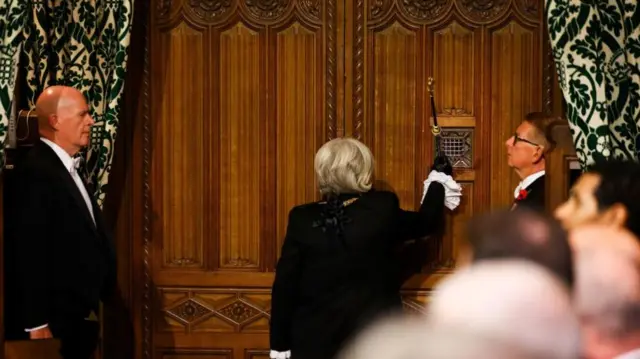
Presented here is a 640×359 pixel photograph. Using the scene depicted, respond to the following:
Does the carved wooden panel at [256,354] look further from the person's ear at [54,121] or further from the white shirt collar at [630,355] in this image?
the white shirt collar at [630,355]

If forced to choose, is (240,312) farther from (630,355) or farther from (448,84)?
(630,355)

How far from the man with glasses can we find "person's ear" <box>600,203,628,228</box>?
1825 millimetres

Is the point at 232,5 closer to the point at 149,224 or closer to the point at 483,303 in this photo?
the point at 149,224

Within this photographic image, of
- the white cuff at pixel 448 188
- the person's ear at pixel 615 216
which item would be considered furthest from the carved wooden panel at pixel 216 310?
the person's ear at pixel 615 216

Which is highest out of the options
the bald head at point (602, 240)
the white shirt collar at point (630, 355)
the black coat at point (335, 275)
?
the bald head at point (602, 240)

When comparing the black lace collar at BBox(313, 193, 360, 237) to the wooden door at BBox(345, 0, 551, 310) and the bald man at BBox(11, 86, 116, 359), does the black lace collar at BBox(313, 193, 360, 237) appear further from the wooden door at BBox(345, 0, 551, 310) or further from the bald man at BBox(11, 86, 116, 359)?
the bald man at BBox(11, 86, 116, 359)

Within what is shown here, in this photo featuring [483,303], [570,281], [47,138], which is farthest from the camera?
[47,138]

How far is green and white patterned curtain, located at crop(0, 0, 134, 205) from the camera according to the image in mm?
3748

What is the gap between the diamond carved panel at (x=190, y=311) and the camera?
4.03 m

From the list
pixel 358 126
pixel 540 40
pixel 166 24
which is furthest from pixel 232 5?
pixel 540 40

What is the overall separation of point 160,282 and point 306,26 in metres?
1.17

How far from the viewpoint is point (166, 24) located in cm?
395

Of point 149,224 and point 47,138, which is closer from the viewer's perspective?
point 47,138

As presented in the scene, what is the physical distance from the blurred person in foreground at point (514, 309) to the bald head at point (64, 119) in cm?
280
